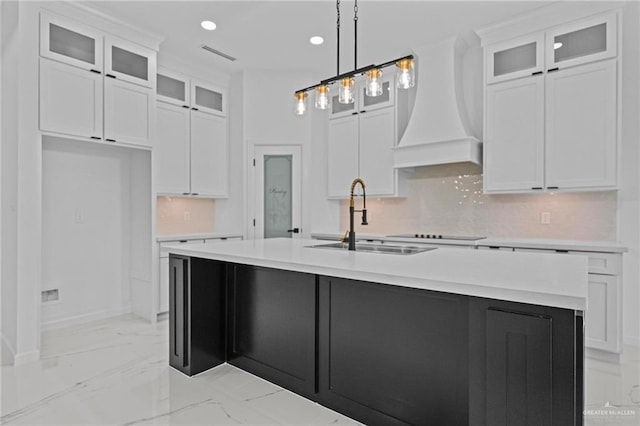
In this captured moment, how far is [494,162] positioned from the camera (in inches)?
148

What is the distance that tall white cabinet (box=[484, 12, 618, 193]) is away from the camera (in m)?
3.21

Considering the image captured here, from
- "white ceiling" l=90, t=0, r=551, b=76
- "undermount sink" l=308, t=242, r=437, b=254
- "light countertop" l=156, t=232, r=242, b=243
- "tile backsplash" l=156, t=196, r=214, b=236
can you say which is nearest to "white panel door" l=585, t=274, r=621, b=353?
"undermount sink" l=308, t=242, r=437, b=254

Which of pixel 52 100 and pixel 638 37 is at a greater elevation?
Result: pixel 638 37

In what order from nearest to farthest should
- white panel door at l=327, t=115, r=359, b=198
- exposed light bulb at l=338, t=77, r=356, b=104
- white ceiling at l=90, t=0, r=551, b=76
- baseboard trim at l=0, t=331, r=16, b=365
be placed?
1. exposed light bulb at l=338, t=77, r=356, b=104
2. baseboard trim at l=0, t=331, r=16, b=365
3. white ceiling at l=90, t=0, r=551, b=76
4. white panel door at l=327, t=115, r=359, b=198

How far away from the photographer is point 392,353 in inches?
76.4

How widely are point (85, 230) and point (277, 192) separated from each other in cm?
215

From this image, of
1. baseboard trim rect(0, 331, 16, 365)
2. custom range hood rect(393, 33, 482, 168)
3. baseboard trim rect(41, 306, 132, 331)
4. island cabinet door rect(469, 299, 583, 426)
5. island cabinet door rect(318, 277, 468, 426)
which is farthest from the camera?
custom range hood rect(393, 33, 482, 168)

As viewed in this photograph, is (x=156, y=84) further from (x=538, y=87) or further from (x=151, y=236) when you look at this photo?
(x=538, y=87)

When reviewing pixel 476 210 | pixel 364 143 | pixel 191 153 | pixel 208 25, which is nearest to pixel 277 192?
pixel 191 153

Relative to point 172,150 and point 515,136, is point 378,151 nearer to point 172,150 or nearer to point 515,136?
point 515,136

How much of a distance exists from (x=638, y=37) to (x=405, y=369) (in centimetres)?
357

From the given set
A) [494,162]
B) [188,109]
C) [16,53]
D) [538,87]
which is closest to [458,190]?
[494,162]

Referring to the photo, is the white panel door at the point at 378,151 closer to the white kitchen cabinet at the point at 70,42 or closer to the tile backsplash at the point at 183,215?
the tile backsplash at the point at 183,215

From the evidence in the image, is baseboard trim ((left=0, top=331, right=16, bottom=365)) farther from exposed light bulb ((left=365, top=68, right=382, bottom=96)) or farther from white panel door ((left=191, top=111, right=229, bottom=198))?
exposed light bulb ((left=365, top=68, right=382, bottom=96))
